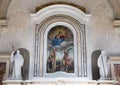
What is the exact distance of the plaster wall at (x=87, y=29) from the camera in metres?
10.6

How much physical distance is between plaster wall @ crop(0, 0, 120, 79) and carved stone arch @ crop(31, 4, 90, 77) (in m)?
0.19

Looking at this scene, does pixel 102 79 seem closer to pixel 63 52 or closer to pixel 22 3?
pixel 63 52

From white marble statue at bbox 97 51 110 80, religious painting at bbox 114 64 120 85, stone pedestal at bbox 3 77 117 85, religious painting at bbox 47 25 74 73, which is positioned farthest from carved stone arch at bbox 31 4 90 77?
religious painting at bbox 114 64 120 85

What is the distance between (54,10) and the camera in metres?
10.9

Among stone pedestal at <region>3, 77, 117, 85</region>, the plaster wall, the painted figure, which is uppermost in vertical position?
the plaster wall

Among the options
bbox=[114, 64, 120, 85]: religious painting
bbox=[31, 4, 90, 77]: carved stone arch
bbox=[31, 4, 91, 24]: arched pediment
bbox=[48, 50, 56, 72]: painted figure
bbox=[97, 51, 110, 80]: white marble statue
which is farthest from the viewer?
bbox=[31, 4, 91, 24]: arched pediment

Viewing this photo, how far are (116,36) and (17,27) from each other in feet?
12.3

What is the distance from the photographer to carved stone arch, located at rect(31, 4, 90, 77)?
1050 centimetres

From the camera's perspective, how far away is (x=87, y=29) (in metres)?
10.9

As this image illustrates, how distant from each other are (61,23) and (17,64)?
2.35 meters

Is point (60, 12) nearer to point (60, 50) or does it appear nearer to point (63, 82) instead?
point (60, 50)

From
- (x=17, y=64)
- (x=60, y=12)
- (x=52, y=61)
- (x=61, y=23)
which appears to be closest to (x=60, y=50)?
(x=52, y=61)

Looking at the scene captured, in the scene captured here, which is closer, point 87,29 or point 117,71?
point 117,71

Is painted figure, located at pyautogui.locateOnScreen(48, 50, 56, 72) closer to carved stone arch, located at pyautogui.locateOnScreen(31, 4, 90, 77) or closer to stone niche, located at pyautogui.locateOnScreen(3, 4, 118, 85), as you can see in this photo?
stone niche, located at pyautogui.locateOnScreen(3, 4, 118, 85)
